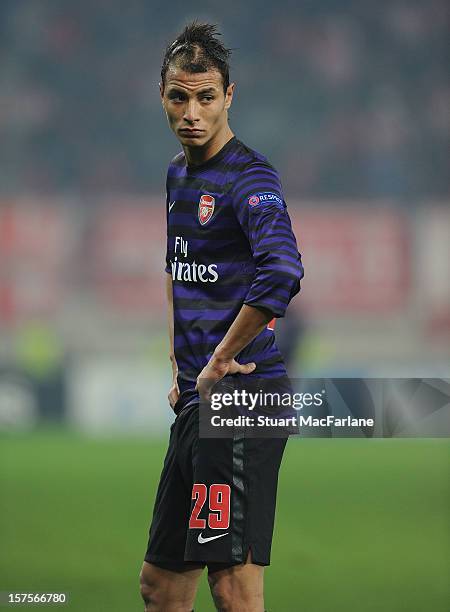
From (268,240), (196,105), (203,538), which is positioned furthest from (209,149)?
(203,538)

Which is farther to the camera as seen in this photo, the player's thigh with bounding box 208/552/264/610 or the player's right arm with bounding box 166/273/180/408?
the player's right arm with bounding box 166/273/180/408

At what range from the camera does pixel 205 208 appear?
8.92ft

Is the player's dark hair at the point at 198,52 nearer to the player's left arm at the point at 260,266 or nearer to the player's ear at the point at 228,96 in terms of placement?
the player's ear at the point at 228,96

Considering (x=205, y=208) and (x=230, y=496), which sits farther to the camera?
(x=205, y=208)

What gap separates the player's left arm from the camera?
2.50 m

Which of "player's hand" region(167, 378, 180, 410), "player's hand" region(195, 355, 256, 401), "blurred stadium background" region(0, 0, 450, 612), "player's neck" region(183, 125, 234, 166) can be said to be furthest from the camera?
"blurred stadium background" region(0, 0, 450, 612)

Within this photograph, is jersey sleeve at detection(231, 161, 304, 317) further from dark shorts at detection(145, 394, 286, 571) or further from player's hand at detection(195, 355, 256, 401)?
dark shorts at detection(145, 394, 286, 571)

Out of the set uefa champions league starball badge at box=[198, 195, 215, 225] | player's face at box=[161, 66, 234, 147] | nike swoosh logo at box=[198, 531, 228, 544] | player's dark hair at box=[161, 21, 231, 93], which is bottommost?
nike swoosh logo at box=[198, 531, 228, 544]

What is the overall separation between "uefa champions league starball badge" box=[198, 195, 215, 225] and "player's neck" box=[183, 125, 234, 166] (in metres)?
0.11

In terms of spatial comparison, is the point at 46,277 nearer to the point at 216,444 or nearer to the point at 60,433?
the point at 60,433

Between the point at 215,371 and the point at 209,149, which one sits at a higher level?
the point at 209,149

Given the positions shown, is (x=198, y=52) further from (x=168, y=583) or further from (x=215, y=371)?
(x=168, y=583)

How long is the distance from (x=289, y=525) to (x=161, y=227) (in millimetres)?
8414

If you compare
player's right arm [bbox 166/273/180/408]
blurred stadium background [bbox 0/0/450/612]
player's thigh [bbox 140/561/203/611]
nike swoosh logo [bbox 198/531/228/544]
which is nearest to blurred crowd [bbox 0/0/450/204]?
blurred stadium background [bbox 0/0/450/612]
